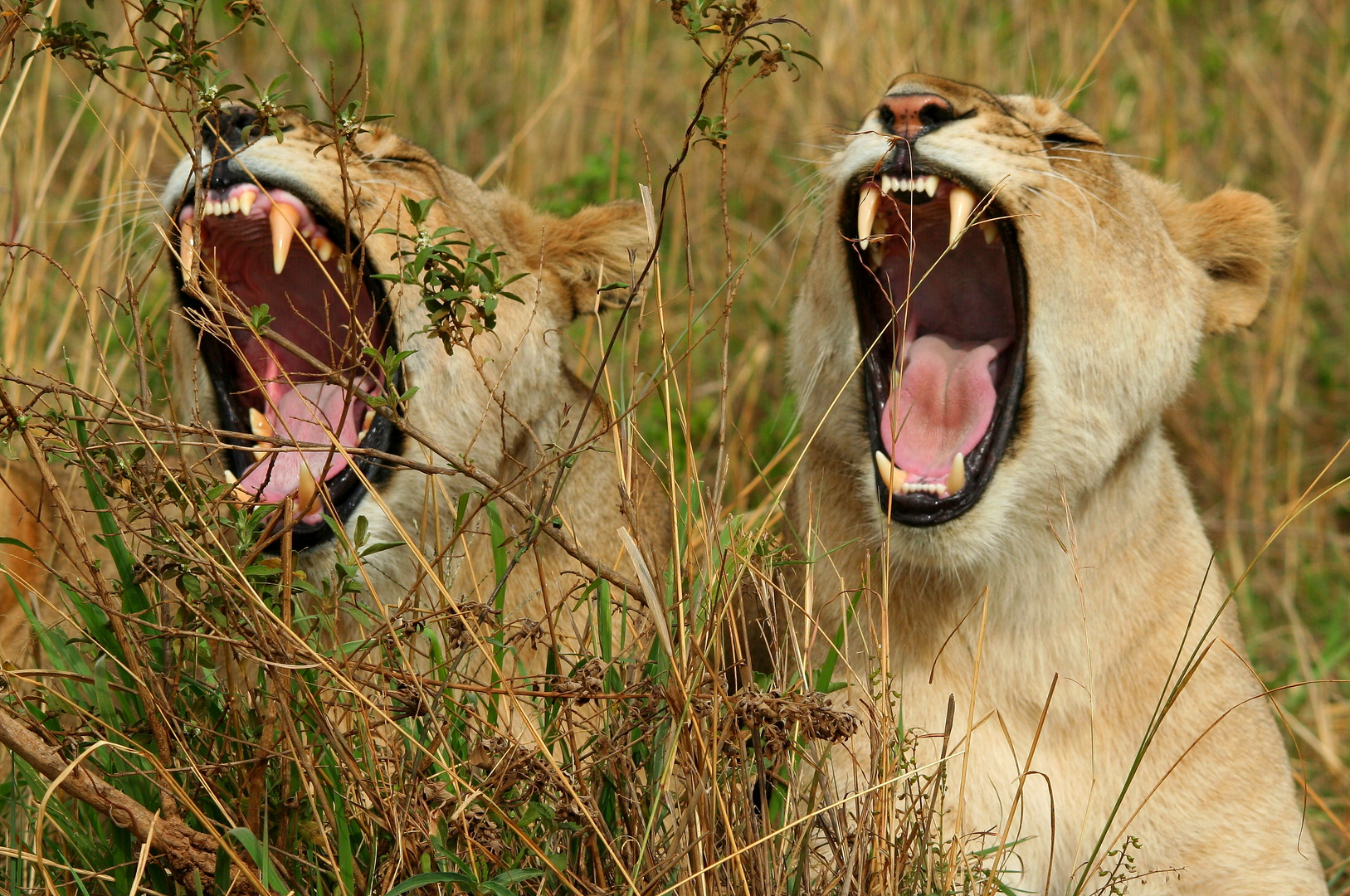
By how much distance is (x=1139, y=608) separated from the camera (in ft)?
9.93

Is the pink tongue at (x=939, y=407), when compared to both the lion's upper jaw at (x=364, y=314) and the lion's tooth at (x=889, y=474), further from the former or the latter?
the lion's upper jaw at (x=364, y=314)

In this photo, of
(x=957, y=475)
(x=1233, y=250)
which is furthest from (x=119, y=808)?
(x=1233, y=250)

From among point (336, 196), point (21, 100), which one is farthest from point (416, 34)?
point (336, 196)

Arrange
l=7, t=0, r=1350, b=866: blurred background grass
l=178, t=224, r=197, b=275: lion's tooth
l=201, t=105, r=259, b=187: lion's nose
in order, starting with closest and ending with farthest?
l=178, t=224, r=197, b=275: lion's tooth
l=201, t=105, r=259, b=187: lion's nose
l=7, t=0, r=1350, b=866: blurred background grass

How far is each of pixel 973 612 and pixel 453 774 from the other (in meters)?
1.29

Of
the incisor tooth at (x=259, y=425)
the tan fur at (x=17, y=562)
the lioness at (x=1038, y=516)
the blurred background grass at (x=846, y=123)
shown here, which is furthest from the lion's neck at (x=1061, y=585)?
the tan fur at (x=17, y=562)

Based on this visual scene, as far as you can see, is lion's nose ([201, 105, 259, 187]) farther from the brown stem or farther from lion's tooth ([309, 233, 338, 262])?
the brown stem

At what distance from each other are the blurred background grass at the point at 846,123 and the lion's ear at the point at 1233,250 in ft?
5.18

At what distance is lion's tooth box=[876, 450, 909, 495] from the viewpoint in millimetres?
2896

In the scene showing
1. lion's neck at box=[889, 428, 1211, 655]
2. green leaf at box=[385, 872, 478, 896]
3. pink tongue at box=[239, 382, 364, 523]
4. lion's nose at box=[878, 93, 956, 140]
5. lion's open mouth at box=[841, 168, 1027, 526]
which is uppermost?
lion's nose at box=[878, 93, 956, 140]

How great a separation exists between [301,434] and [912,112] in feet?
4.87

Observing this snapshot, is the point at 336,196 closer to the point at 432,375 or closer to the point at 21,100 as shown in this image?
the point at 432,375

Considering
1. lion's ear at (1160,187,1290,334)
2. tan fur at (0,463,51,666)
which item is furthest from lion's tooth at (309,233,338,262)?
lion's ear at (1160,187,1290,334)

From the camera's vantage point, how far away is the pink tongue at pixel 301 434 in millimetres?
3057
